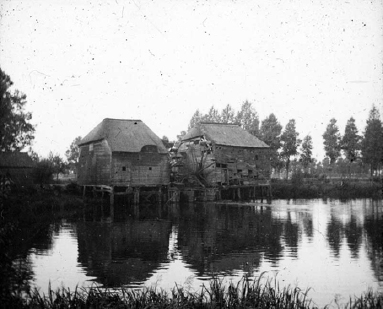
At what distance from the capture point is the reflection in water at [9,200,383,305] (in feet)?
40.5

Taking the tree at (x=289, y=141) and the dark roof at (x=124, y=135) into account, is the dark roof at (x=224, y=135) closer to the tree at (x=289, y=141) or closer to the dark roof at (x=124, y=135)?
the dark roof at (x=124, y=135)

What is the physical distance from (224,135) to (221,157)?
3514 millimetres

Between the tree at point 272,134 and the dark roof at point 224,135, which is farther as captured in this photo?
the tree at point 272,134

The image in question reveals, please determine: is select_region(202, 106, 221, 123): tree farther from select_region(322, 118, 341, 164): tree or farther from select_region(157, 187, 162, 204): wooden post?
select_region(157, 187, 162, 204): wooden post

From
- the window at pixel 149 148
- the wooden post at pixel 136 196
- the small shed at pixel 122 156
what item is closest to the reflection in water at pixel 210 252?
the wooden post at pixel 136 196

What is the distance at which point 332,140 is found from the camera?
68.6 metres

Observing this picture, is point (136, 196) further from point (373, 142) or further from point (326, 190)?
point (373, 142)

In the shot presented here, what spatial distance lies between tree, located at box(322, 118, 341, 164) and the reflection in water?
42856 mm

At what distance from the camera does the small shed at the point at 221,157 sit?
49.4 m

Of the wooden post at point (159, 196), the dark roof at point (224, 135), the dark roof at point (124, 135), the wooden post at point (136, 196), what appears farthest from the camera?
the dark roof at point (224, 135)

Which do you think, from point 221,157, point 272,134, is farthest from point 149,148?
point 272,134

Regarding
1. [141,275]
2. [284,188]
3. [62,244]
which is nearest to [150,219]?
[62,244]

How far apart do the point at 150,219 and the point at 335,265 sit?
16777 mm

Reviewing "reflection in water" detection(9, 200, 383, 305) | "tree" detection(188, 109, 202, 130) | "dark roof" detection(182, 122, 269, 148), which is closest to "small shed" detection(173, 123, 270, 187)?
"dark roof" detection(182, 122, 269, 148)
